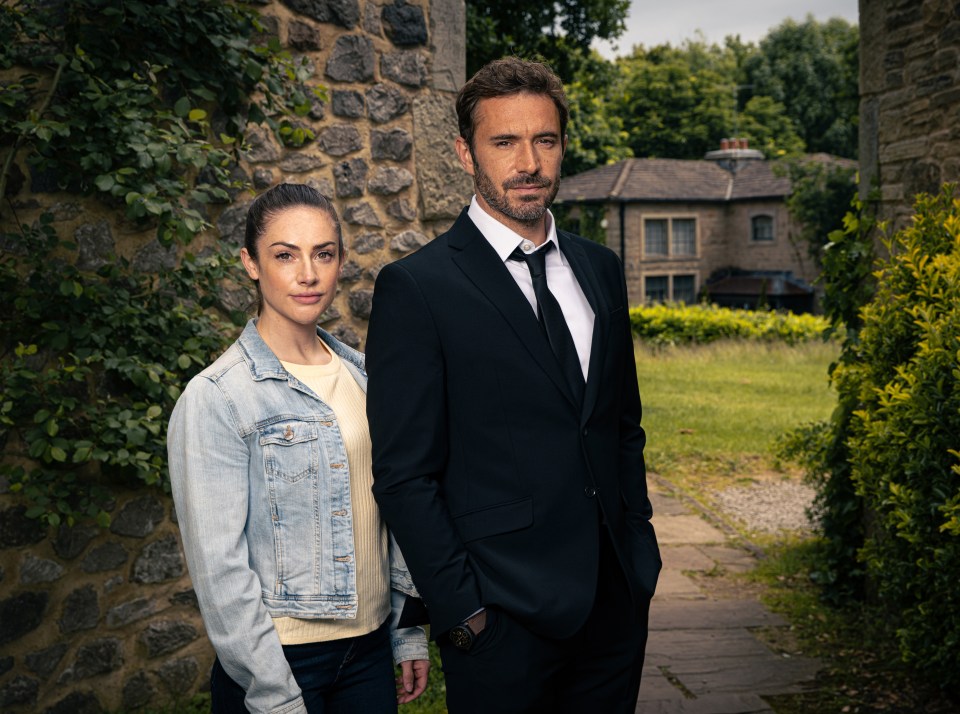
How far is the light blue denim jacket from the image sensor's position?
1805mm

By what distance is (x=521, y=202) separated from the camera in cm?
221

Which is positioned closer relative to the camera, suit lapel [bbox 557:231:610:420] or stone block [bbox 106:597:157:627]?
suit lapel [bbox 557:231:610:420]

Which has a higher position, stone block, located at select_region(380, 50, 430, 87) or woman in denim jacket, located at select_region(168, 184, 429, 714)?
stone block, located at select_region(380, 50, 430, 87)

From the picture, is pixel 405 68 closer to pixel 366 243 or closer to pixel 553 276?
pixel 366 243

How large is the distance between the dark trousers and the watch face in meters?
0.03

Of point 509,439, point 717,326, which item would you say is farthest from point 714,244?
point 509,439

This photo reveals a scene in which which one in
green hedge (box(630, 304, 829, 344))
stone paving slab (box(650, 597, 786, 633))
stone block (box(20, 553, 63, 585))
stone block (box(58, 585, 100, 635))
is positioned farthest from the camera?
green hedge (box(630, 304, 829, 344))

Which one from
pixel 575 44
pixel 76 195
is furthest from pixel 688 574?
pixel 575 44

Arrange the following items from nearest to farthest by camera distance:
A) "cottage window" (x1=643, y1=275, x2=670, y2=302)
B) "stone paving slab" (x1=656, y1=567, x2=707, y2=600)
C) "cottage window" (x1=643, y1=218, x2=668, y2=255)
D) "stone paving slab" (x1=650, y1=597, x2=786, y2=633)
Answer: "stone paving slab" (x1=650, y1=597, x2=786, y2=633) → "stone paving slab" (x1=656, y1=567, x2=707, y2=600) → "cottage window" (x1=643, y1=218, x2=668, y2=255) → "cottage window" (x1=643, y1=275, x2=670, y2=302)

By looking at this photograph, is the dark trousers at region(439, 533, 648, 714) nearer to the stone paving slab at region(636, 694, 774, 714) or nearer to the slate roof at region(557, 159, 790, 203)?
the stone paving slab at region(636, 694, 774, 714)

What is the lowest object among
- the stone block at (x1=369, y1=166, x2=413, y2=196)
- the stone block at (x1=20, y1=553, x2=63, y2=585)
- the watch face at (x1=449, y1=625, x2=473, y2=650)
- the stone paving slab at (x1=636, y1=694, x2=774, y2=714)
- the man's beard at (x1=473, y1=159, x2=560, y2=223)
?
the stone paving slab at (x1=636, y1=694, x2=774, y2=714)

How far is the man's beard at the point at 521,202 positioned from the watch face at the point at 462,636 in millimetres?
970

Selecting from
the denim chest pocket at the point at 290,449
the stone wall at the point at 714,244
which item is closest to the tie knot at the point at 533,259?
the denim chest pocket at the point at 290,449

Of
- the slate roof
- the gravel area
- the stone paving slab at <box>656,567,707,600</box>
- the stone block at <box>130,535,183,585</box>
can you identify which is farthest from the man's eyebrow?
the slate roof
